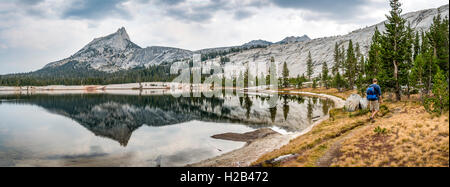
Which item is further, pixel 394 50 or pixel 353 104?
pixel 394 50

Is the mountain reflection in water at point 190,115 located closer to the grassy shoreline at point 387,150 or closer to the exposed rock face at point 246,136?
the exposed rock face at point 246,136

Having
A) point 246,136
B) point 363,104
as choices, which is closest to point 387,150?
point 246,136

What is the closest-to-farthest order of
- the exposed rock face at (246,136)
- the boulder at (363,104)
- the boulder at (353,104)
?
the exposed rock face at (246,136)
the boulder at (363,104)
the boulder at (353,104)

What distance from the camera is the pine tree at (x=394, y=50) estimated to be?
123 ft

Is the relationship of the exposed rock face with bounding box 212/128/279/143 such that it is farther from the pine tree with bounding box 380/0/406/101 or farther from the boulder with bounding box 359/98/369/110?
the pine tree with bounding box 380/0/406/101

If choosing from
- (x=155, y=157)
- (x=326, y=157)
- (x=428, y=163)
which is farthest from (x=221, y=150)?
(x=428, y=163)

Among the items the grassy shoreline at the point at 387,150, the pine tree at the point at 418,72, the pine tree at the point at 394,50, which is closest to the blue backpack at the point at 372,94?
the grassy shoreline at the point at 387,150

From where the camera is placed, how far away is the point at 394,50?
38562 mm

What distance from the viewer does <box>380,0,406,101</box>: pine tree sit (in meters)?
37.5

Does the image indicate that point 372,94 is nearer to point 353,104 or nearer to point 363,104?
point 363,104

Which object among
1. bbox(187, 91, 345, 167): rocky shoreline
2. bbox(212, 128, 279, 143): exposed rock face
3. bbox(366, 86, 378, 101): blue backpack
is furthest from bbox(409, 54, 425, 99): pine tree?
bbox(187, 91, 345, 167): rocky shoreline

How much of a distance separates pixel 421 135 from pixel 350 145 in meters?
4.36
